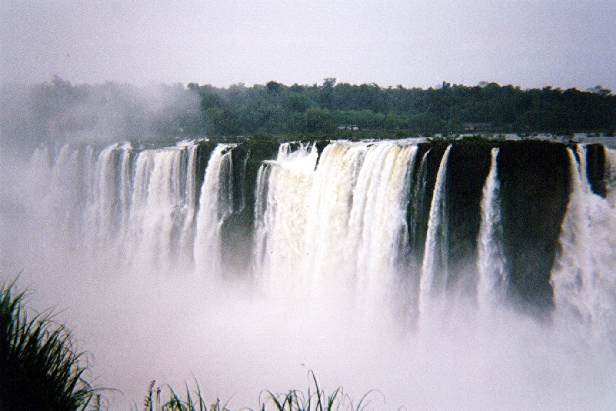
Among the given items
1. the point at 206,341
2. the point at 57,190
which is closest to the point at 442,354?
the point at 206,341

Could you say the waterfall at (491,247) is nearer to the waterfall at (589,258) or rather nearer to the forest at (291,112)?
the waterfall at (589,258)

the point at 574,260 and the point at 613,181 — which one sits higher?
the point at 613,181

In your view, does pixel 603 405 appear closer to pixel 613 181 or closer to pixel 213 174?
pixel 613 181

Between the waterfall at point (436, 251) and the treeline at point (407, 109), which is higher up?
the treeline at point (407, 109)

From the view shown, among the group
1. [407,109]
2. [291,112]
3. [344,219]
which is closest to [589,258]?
[344,219]

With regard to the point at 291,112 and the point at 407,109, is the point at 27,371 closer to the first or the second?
the point at 407,109

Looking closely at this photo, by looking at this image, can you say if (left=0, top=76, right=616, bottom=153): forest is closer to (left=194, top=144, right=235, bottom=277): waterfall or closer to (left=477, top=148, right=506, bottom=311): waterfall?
(left=477, top=148, right=506, bottom=311): waterfall

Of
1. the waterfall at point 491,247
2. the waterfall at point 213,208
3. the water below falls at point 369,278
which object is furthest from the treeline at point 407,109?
the waterfall at point 213,208
